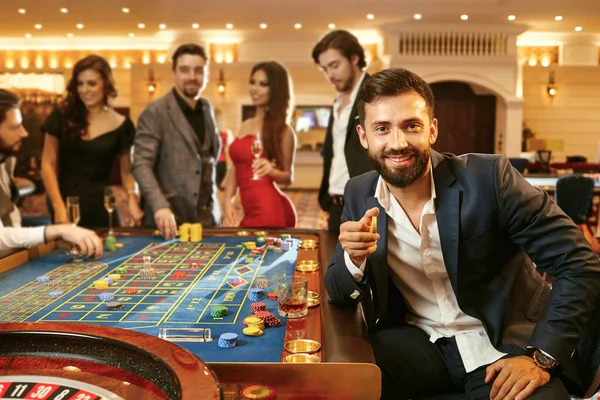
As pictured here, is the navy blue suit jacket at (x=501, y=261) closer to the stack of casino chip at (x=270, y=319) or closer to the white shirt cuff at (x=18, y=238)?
the stack of casino chip at (x=270, y=319)

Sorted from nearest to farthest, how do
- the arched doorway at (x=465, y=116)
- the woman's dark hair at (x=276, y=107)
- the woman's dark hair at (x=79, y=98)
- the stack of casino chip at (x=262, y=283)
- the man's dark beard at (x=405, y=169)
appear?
1. the man's dark beard at (x=405, y=169)
2. the stack of casino chip at (x=262, y=283)
3. the woman's dark hair at (x=79, y=98)
4. the woman's dark hair at (x=276, y=107)
5. the arched doorway at (x=465, y=116)

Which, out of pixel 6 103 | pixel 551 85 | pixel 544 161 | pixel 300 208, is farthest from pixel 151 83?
pixel 6 103

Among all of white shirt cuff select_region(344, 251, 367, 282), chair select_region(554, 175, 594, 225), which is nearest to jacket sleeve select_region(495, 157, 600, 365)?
white shirt cuff select_region(344, 251, 367, 282)

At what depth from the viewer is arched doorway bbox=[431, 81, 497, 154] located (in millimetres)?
12211

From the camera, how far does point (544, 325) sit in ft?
4.79

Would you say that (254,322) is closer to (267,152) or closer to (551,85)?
(267,152)

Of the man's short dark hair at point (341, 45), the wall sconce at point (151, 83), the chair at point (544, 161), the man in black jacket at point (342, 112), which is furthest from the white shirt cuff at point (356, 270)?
the wall sconce at point (151, 83)

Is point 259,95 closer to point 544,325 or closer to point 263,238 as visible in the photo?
point 263,238

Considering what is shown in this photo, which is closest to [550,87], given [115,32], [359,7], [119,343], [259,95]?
[359,7]

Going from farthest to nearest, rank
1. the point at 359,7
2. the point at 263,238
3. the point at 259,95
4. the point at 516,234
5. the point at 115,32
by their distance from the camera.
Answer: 1. the point at 115,32
2. the point at 359,7
3. the point at 259,95
4. the point at 263,238
5. the point at 516,234

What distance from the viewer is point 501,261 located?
164cm

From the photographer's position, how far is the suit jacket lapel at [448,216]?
5.25 ft

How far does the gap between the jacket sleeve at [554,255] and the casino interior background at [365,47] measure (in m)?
8.46

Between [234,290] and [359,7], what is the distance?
8.51m
